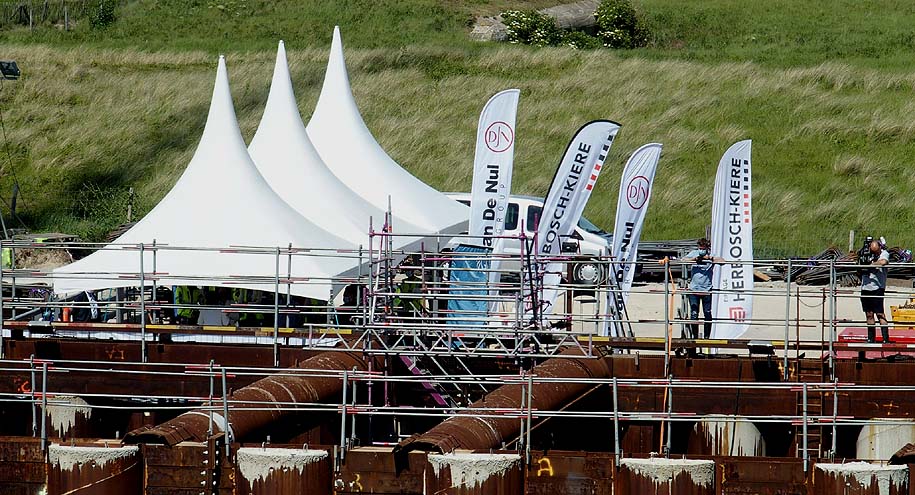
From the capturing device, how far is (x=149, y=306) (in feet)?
65.3

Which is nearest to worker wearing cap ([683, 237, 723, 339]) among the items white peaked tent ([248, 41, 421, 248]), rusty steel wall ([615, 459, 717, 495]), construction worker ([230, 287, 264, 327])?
white peaked tent ([248, 41, 421, 248])

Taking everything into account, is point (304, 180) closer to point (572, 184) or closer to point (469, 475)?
point (572, 184)

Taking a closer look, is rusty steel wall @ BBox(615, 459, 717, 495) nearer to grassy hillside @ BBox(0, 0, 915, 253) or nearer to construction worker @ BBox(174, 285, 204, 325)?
construction worker @ BBox(174, 285, 204, 325)

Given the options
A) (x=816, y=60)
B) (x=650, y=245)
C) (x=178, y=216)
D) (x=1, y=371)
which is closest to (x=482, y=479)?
(x=1, y=371)

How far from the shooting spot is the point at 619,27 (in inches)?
2371

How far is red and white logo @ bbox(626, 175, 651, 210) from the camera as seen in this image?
21594 millimetres

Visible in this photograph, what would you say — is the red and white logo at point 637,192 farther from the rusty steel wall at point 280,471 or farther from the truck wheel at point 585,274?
the rusty steel wall at point 280,471

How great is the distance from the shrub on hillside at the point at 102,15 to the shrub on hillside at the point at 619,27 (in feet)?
68.9

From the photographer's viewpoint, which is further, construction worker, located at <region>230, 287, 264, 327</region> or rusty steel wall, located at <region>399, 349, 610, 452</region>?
construction worker, located at <region>230, 287, 264, 327</region>

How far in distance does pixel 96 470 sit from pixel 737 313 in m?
10.2

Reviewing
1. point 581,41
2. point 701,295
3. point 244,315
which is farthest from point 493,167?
point 581,41

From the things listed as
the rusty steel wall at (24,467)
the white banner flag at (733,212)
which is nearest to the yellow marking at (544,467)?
the rusty steel wall at (24,467)

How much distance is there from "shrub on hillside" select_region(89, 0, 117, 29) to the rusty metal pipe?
47318mm

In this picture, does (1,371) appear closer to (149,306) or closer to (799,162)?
(149,306)
